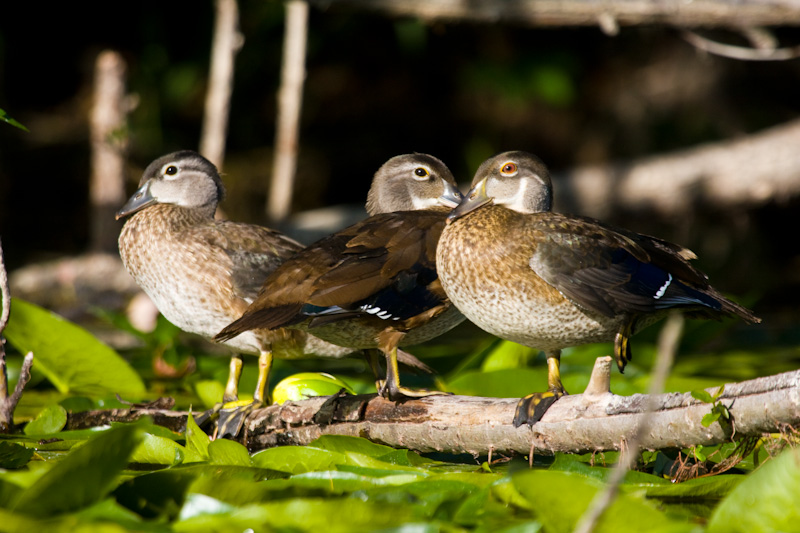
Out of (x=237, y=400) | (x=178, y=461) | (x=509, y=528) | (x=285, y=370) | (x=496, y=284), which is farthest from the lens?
(x=285, y=370)

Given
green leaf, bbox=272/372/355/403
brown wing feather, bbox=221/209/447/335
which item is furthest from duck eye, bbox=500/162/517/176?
green leaf, bbox=272/372/355/403

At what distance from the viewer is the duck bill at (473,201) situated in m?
3.42

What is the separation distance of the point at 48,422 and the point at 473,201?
1.73 m

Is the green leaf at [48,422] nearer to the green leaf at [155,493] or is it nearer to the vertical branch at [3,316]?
Result: the vertical branch at [3,316]

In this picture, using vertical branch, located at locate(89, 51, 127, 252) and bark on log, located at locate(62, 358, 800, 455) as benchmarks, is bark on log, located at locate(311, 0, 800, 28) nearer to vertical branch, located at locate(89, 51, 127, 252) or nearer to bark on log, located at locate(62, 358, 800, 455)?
vertical branch, located at locate(89, 51, 127, 252)

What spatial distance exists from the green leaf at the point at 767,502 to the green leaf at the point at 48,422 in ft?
7.57

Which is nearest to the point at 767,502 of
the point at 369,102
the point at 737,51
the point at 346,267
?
the point at 346,267

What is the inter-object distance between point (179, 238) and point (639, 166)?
454cm

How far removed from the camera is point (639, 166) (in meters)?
7.39

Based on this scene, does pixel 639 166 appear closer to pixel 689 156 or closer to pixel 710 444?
pixel 689 156

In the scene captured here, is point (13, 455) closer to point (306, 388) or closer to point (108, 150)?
point (306, 388)

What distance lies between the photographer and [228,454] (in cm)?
268

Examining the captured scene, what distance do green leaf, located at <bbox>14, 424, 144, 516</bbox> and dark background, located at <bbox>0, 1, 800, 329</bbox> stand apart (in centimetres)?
629

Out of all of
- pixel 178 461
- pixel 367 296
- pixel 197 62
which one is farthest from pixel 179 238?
pixel 197 62
